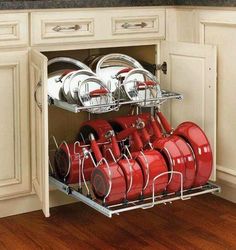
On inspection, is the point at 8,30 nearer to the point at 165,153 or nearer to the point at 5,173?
the point at 5,173

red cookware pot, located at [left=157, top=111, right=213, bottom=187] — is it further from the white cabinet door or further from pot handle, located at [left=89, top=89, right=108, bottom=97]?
the white cabinet door

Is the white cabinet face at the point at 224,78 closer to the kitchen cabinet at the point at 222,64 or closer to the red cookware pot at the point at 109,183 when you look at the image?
the kitchen cabinet at the point at 222,64

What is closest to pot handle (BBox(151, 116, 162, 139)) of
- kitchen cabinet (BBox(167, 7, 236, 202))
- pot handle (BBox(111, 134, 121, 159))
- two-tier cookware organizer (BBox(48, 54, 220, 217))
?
two-tier cookware organizer (BBox(48, 54, 220, 217))

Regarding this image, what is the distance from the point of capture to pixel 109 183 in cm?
225

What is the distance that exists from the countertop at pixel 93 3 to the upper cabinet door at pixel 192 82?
0.64 ft

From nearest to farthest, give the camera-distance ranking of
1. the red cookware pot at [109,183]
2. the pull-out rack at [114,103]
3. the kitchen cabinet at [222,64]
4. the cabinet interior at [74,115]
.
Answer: the red cookware pot at [109,183] → the pull-out rack at [114,103] → the kitchen cabinet at [222,64] → the cabinet interior at [74,115]

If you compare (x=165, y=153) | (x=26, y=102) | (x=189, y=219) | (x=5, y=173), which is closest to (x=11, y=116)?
(x=26, y=102)

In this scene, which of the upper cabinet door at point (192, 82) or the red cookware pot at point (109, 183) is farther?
the upper cabinet door at point (192, 82)

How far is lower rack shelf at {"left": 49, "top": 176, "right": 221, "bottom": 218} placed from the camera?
226 cm

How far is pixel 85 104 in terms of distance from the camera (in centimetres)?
246

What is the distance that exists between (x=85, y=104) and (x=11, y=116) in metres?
0.32

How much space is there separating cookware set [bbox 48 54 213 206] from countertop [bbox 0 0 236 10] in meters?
0.26

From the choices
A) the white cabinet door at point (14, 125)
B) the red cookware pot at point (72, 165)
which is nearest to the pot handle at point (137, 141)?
the red cookware pot at point (72, 165)

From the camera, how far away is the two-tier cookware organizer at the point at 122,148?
2.31 meters
